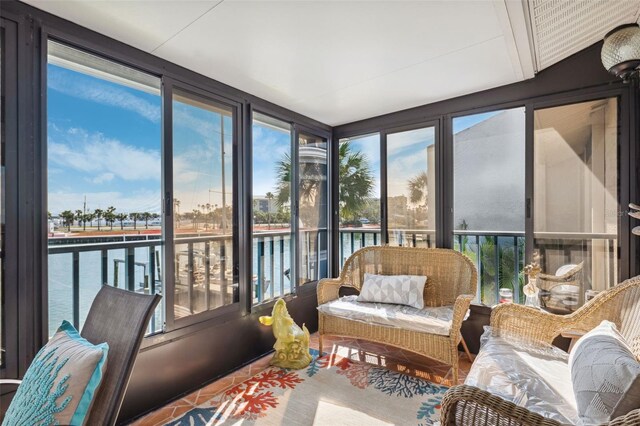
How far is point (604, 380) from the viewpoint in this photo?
1.23 metres

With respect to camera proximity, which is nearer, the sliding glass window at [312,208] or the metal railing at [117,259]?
the metal railing at [117,259]

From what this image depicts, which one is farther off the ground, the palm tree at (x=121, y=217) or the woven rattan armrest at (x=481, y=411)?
the palm tree at (x=121, y=217)

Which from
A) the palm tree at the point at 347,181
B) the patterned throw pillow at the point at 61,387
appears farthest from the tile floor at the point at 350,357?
the palm tree at the point at 347,181

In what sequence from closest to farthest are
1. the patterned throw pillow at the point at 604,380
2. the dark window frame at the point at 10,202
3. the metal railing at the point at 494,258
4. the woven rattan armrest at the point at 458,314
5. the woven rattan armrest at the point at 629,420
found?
the woven rattan armrest at the point at 629,420, the patterned throw pillow at the point at 604,380, the dark window frame at the point at 10,202, the woven rattan armrest at the point at 458,314, the metal railing at the point at 494,258

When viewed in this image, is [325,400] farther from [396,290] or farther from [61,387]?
[61,387]

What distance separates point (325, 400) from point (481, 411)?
136 cm

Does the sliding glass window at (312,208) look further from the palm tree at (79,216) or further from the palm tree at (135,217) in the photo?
the palm tree at (79,216)

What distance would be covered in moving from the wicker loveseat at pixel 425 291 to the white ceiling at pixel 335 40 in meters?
1.59

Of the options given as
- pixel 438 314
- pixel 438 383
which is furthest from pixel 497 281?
pixel 438 383

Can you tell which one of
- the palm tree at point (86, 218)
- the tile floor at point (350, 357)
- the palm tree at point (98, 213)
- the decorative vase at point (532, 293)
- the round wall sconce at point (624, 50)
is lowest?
the tile floor at point (350, 357)

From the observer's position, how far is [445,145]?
3.24m

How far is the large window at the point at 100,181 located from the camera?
2367mm

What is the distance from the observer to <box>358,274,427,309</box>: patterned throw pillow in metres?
2.91

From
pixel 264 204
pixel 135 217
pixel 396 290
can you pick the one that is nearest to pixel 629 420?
pixel 396 290
